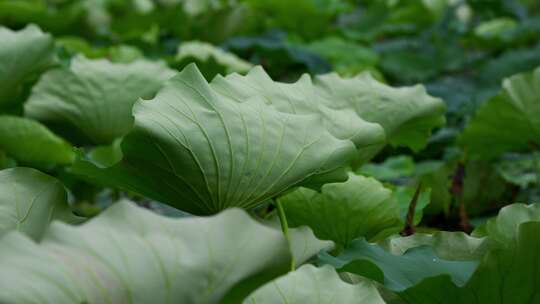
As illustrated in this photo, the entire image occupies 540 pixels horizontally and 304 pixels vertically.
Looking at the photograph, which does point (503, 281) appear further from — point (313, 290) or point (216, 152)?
point (216, 152)

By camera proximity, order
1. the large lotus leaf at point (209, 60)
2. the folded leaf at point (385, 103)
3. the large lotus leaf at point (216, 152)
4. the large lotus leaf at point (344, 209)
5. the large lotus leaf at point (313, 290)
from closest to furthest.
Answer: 1. the large lotus leaf at point (313, 290)
2. the large lotus leaf at point (216, 152)
3. the large lotus leaf at point (344, 209)
4. the folded leaf at point (385, 103)
5. the large lotus leaf at point (209, 60)

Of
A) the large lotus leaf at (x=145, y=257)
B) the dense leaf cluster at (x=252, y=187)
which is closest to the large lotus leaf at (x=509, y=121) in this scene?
the dense leaf cluster at (x=252, y=187)

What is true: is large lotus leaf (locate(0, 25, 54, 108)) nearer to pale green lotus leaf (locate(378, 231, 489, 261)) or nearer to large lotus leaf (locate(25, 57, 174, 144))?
large lotus leaf (locate(25, 57, 174, 144))

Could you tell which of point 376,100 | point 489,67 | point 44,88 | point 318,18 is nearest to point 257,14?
point 318,18

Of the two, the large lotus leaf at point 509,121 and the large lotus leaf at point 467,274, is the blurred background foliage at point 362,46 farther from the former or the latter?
the large lotus leaf at point 467,274

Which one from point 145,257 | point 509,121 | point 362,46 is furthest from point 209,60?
point 362,46

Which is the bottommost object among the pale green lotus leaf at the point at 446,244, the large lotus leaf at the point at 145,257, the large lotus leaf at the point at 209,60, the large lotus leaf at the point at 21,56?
the large lotus leaf at the point at 209,60

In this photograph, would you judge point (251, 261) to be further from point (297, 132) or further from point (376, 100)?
point (376, 100)
